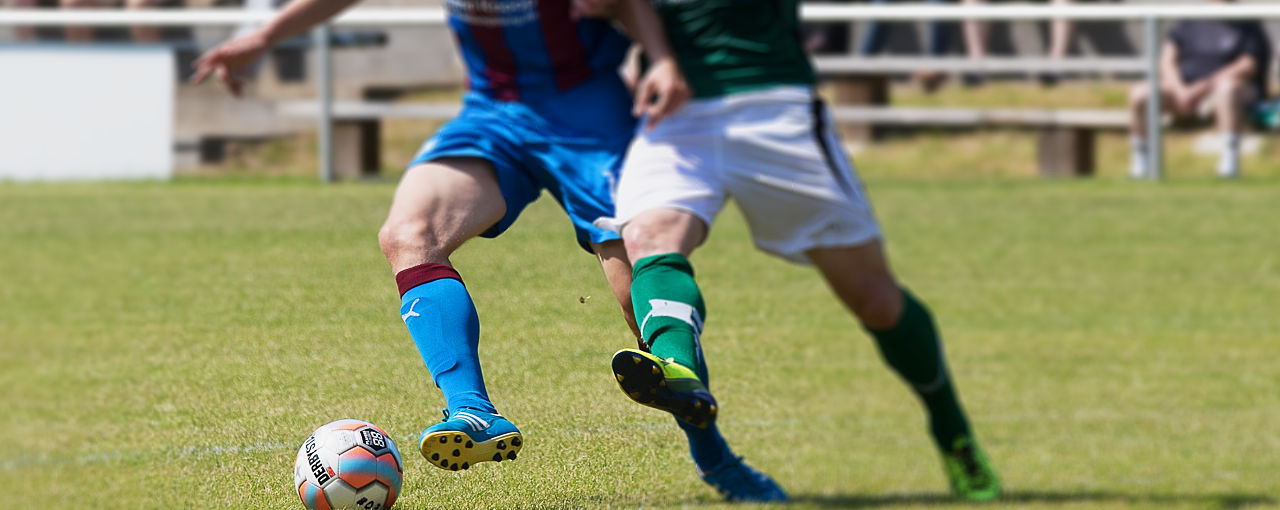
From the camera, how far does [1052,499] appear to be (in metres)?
4.46

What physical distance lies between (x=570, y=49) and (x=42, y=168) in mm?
8126

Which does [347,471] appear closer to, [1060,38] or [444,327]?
[444,327]

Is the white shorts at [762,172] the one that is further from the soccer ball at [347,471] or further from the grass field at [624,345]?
the soccer ball at [347,471]

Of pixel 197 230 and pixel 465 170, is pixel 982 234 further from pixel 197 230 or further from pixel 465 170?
pixel 465 170

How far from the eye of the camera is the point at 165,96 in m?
11.3

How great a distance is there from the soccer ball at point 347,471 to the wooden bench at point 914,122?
275 inches

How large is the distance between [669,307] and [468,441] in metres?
0.55

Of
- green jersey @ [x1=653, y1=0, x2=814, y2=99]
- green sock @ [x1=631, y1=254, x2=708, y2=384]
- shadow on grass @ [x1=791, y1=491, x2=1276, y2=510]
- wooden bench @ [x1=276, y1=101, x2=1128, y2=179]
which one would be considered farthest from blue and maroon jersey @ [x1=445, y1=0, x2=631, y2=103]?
wooden bench @ [x1=276, y1=101, x2=1128, y2=179]

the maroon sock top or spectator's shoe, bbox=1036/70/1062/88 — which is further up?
→ the maroon sock top

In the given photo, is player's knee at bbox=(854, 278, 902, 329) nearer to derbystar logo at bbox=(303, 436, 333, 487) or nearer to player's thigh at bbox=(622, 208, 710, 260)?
player's thigh at bbox=(622, 208, 710, 260)

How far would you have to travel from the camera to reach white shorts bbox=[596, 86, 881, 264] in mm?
3859

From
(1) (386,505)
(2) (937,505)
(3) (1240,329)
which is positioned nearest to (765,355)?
(2) (937,505)

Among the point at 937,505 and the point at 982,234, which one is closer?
the point at 937,505

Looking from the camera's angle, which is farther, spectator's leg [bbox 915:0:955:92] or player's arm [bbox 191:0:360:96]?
spectator's leg [bbox 915:0:955:92]
